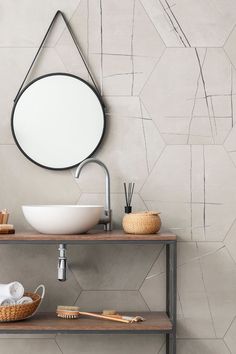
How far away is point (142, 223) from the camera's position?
2574 mm

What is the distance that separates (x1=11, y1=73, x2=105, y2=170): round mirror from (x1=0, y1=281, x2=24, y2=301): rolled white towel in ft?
1.91

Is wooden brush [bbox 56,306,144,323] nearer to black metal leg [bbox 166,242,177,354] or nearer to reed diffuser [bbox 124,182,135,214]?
black metal leg [bbox 166,242,177,354]

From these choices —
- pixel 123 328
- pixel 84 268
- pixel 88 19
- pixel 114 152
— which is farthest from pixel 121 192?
pixel 88 19

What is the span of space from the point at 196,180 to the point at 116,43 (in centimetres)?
75

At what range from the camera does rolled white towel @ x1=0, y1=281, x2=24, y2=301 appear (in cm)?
254

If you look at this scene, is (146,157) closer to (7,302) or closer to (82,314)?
(82,314)

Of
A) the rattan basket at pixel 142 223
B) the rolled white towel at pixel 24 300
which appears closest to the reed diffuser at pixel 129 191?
the rattan basket at pixel 142 223

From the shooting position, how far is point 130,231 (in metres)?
2.60

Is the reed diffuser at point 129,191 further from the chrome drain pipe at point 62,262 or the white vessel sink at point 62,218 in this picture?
the chrome drain pipe at point 62,262

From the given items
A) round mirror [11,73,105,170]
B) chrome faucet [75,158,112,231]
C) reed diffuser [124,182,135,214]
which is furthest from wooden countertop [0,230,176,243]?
round mirror [11,73,105,170]

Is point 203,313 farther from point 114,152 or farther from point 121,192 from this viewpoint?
point 114,152

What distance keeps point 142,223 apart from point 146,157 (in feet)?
1.31

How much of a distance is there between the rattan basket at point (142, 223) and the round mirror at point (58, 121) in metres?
0.41

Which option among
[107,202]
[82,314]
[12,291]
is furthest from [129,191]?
[12,291]
